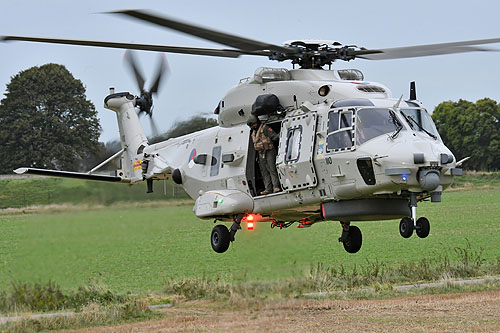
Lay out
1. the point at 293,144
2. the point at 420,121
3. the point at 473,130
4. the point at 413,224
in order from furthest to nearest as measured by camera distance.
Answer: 1. the point at 473,130
2. the point at 293,144
3. the point at 420,121
4. the point at 413,224

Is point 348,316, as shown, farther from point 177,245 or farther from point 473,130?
point 473,130

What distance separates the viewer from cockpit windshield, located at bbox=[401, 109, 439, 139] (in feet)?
59.2

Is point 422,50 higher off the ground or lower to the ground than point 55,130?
lower

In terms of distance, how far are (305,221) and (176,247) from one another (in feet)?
95.9

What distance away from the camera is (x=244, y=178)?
20359mm

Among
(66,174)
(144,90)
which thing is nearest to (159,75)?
(144,90)

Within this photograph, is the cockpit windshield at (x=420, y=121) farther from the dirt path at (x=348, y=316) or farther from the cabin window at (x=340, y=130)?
the dirt path at (x=348, y=316)

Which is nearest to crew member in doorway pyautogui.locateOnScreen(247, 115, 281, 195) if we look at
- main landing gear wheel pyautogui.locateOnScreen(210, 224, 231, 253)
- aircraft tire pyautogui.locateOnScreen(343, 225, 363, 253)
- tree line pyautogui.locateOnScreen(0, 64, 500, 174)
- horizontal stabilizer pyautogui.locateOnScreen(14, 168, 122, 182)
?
main landing gear wheel pyautogui.locateOnScreen(210, 224, 231, 253)

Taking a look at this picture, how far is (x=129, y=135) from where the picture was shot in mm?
27281

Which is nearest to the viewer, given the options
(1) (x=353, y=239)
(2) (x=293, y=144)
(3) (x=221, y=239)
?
(2) (x=293, y=144)

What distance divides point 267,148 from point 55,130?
38.3m

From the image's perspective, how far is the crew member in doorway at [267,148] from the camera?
64.8 feet

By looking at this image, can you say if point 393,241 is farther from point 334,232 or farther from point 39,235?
point 39,235

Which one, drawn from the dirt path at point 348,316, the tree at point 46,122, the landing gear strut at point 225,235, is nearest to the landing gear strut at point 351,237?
the landing gear strut at point 225,235
